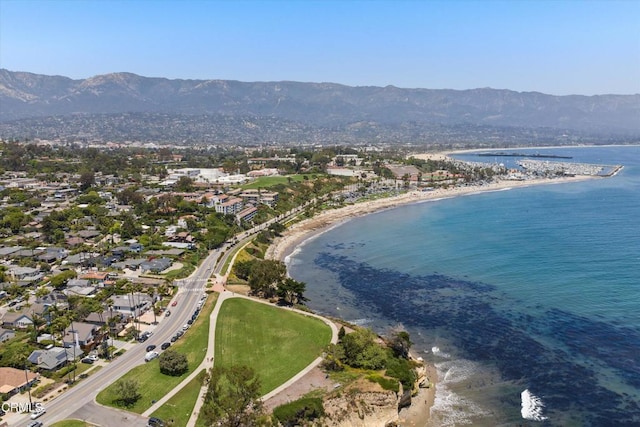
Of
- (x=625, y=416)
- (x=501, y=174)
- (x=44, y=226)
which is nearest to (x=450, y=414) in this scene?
(x=625, y=416)

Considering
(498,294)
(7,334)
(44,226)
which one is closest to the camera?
(7,334)

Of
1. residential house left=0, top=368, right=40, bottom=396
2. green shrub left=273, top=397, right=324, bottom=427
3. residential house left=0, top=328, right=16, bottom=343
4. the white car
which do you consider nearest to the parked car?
residential house left=0, top=368, right=40, bottom=396

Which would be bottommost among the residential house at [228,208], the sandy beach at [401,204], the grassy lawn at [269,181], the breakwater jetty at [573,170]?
the sandy beach at [401,204]

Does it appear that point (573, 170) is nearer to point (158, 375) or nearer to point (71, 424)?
point (158, 375)

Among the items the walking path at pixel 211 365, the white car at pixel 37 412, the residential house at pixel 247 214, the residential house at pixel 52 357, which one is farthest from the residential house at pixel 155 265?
the white car at pixel 37 412

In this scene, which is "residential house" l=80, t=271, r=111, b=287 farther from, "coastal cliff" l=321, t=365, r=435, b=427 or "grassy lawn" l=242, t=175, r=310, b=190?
"grassy lawn" l=242, t=175, r=310, b=190

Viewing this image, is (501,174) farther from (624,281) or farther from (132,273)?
(132,273)

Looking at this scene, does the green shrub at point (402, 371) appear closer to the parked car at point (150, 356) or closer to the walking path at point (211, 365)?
the walking path at point (211, 365)
